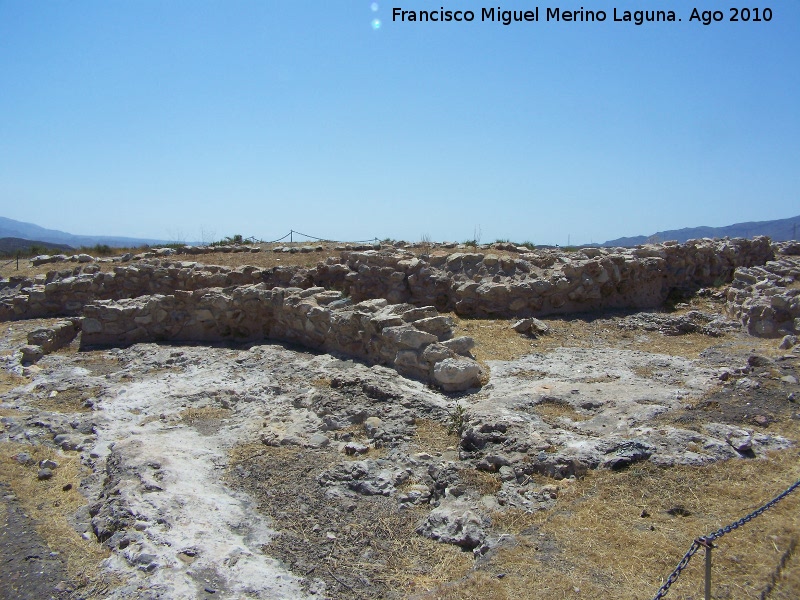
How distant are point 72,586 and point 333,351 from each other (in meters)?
5.78

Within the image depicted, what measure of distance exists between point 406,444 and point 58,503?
3.42m

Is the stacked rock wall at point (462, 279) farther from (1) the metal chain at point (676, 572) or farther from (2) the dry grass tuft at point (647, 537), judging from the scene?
(1) the metal chain at point (676, 572)

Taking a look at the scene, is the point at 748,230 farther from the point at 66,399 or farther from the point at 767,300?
the point at 66,399

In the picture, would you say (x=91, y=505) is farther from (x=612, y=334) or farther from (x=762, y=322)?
(x=762, y=322)

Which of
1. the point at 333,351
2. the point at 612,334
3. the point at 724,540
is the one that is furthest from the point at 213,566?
the point at 612,334

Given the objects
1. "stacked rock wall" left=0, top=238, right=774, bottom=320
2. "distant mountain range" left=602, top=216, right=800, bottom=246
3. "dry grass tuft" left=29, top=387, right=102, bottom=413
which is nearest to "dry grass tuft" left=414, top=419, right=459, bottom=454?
"dry grass tuft" left=29, top=387, right=102, bottom=413

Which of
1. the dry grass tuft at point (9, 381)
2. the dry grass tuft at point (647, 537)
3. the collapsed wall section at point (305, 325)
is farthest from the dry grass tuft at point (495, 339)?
the dry grass tuft at point (9, 381)

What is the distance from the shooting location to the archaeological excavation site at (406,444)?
4227 millimetres

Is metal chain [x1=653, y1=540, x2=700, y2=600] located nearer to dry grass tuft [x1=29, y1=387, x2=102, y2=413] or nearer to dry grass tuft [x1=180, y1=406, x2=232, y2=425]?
dry grass tuft [x1=180, y1=406, x2=232, y2=425]

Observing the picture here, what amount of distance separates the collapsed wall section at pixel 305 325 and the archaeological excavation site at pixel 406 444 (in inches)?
1.6

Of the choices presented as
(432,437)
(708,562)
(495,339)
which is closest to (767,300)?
(495,339)

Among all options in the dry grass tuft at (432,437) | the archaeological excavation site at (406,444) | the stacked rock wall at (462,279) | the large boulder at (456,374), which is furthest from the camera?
the stacked rock wall at (462,279)

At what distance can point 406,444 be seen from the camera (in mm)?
6305

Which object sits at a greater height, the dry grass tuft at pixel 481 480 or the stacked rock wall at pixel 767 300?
the stacked rock wall at pixel 767 300
